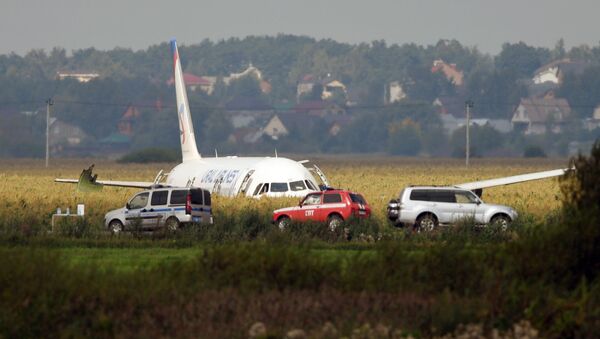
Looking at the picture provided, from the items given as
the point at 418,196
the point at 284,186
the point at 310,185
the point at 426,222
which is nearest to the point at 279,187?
the point at 284,186

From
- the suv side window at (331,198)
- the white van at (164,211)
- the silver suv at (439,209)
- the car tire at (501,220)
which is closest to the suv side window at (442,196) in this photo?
the silver suv at (439,209)

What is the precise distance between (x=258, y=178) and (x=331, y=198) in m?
9.31

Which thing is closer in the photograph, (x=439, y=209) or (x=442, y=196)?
(x=439, y=209)

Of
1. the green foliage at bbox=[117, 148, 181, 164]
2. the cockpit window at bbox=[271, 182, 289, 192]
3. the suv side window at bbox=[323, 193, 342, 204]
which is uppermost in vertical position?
the green foliage at bbox=[117, 148, 181, 164]

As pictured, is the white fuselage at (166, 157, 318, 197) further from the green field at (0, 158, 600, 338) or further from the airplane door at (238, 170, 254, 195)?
the green field at (0, 158, 600, 338)

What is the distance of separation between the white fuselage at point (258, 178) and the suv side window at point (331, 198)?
7403 mm

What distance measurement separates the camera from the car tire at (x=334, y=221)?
4275 centimetres

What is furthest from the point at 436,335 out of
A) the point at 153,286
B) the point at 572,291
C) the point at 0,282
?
the point at 0,282

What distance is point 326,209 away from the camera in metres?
45.6

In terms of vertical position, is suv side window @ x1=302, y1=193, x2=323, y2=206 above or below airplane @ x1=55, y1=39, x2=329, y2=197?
below

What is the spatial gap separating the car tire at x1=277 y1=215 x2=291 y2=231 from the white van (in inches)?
79.2

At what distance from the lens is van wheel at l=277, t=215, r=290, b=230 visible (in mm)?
42588

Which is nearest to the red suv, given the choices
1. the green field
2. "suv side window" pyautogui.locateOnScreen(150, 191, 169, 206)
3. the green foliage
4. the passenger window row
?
"suv side window" pyautogui.locateOnScreen(150, 191, 169, 206)

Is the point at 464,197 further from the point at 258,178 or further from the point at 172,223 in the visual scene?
the point at 258,178
